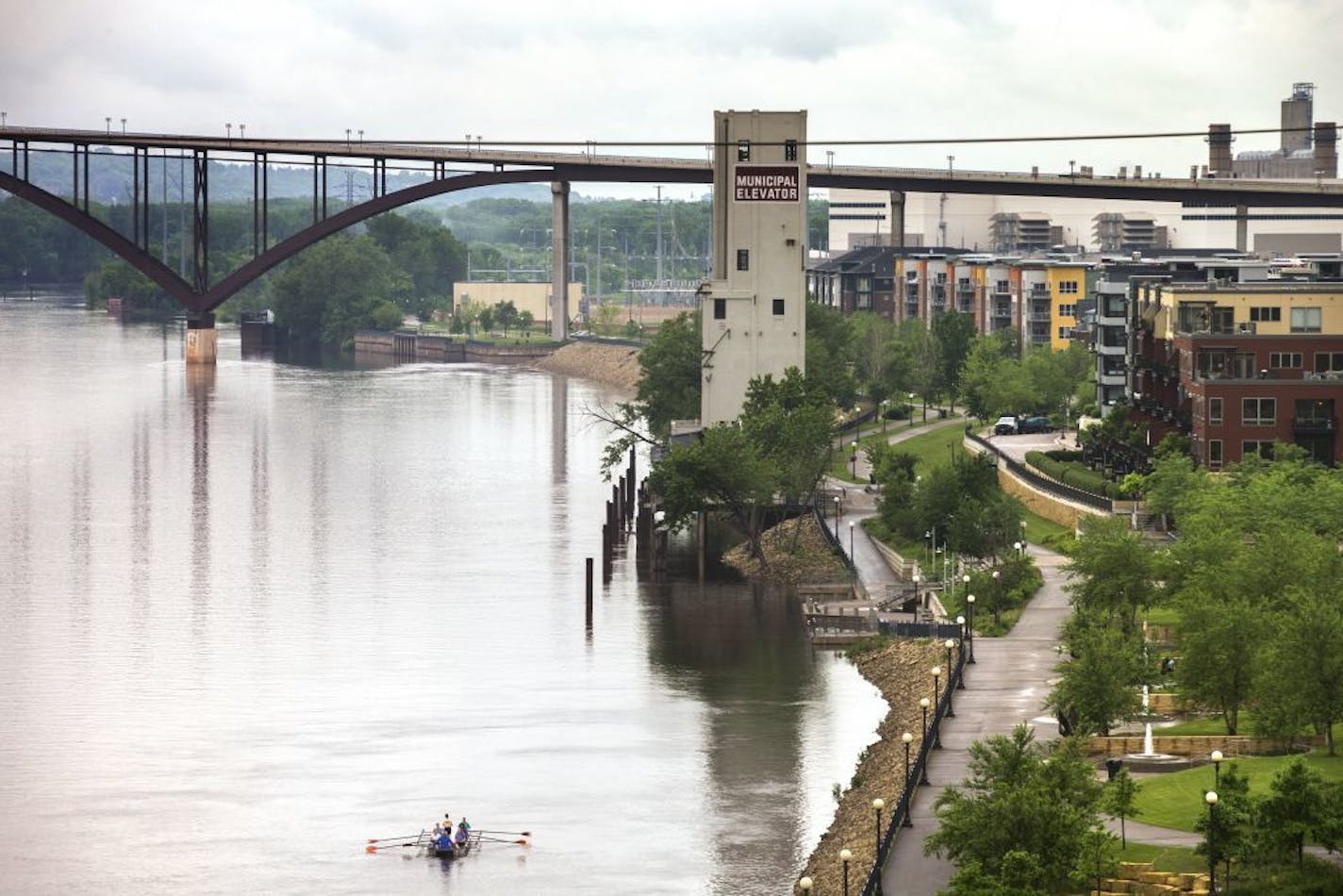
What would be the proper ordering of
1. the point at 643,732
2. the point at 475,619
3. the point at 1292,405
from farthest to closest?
1. the point at 1292,405
2. the point at 475,619
3. the point at 643,732

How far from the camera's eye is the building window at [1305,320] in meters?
76.5

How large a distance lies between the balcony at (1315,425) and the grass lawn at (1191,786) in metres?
31.4

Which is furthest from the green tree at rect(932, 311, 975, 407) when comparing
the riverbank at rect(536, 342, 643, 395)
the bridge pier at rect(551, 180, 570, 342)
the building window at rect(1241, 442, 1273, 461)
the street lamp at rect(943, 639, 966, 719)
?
the street lamp at rect(943, 639, 966, 719)

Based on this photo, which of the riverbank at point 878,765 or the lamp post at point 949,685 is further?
the lamp post at point 949,685

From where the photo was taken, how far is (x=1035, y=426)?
10375 centimetres

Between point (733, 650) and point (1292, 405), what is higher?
point (1292, 405)

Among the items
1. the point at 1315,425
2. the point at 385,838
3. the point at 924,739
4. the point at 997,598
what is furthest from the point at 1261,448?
the point at 385,838

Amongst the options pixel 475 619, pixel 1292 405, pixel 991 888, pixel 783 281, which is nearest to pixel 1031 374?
pixel 783 281

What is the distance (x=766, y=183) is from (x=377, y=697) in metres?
36.7

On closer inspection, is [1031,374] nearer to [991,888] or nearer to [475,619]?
[475,619]

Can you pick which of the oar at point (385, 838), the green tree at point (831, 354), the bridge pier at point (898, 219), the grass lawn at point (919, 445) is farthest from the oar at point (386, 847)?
the bridge pier at point (898, 219)

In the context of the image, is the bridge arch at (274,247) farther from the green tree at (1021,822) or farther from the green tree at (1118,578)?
the green tree at (1021,822)

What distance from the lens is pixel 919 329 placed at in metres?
133

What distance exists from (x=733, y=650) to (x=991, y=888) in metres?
29.9
